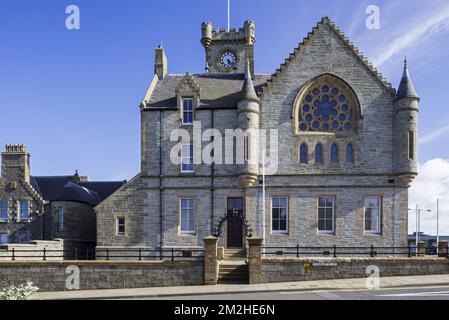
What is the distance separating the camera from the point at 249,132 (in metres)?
25.8

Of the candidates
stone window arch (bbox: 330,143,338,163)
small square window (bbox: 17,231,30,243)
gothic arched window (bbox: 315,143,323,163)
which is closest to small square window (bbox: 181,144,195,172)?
gothic arched window (bbox: 315,143,323,163)

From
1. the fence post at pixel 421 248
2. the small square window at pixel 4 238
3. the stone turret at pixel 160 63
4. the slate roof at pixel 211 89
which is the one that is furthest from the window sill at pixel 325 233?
the small square window at pixel 4 238

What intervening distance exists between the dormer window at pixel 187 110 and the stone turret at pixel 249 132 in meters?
3.66

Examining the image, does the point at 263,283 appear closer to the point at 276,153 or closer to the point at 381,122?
the point at 276,153

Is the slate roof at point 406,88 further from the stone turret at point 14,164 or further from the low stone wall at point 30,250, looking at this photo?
the stone turret at point 14,164

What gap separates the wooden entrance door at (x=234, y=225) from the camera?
26.7m

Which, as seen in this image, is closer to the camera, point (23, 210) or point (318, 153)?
point (318, 153)

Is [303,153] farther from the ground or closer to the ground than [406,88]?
closer to the ground

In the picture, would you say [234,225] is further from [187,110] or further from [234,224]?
[187,110]

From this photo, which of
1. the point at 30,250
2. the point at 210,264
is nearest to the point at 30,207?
the point at 30,250

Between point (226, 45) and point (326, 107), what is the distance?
19971 millimetres

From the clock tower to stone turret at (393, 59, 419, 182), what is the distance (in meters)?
20.6

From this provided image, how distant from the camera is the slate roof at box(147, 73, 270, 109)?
1103 inches
